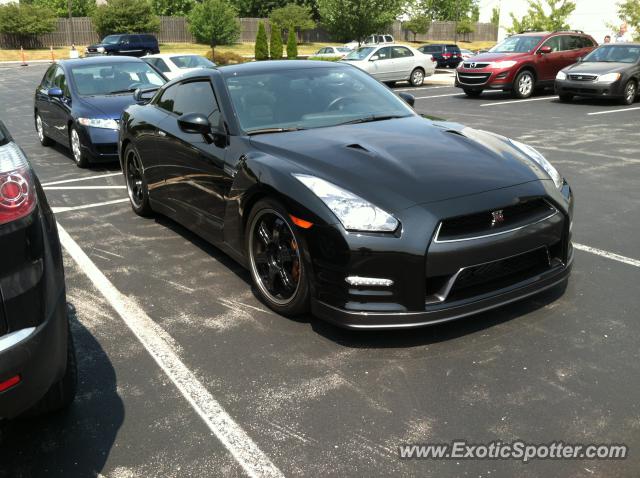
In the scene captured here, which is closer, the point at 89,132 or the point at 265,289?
the point at 265,289

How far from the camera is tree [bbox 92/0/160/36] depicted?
2147 inches

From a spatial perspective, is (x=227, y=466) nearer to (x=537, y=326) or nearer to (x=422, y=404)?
(x=422, y=404)

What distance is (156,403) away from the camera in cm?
322

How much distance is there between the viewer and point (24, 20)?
52.5 metres

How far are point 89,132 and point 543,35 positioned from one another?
1414 cm

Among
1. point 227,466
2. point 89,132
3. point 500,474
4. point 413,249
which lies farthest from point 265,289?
point 89,132

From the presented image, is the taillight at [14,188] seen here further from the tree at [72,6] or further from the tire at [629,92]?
the tree at [72,6]

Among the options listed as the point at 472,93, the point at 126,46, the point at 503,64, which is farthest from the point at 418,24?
the point at 503,64

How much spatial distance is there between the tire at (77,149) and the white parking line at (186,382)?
462 centimetres

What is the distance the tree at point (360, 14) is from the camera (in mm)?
44688

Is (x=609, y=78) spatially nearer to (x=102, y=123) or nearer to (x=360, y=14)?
(x=102, y=123)

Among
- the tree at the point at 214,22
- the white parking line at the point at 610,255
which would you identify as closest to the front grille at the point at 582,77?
the white parking line at the point at 610,255

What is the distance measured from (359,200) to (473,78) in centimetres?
1537

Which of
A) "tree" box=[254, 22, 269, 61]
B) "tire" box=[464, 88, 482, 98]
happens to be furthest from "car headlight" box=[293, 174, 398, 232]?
"tree" box=[254, 22, 269, 61]
